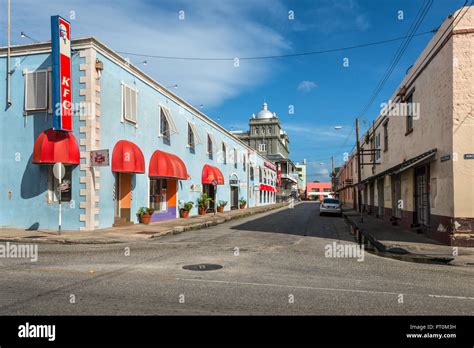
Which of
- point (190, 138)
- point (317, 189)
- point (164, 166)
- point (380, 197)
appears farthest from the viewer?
point (317, 189)

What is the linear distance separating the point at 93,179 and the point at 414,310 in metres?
14.2

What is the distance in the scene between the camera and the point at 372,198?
33.3m

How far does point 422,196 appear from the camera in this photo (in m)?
17.1

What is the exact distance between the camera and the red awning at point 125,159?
18.1 metres

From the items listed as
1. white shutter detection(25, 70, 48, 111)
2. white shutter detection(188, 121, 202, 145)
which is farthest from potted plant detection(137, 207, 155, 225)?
white shutter detection(188, 121, 202, 145)

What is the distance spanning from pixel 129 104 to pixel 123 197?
4.70m

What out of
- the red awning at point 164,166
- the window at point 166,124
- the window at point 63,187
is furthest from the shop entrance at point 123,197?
the window at point 166,124

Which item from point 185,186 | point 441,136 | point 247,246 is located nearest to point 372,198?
point 185,186

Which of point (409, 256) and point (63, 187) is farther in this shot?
point (63, 187)

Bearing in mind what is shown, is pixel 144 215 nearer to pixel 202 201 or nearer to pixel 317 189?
pixel 202 201

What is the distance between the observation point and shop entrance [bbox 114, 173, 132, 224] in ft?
62.2

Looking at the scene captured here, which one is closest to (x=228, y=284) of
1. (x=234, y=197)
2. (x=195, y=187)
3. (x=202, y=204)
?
(x=195, y=187)

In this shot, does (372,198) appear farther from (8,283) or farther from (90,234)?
(8,283)

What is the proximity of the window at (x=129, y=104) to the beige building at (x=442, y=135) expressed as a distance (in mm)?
13273
